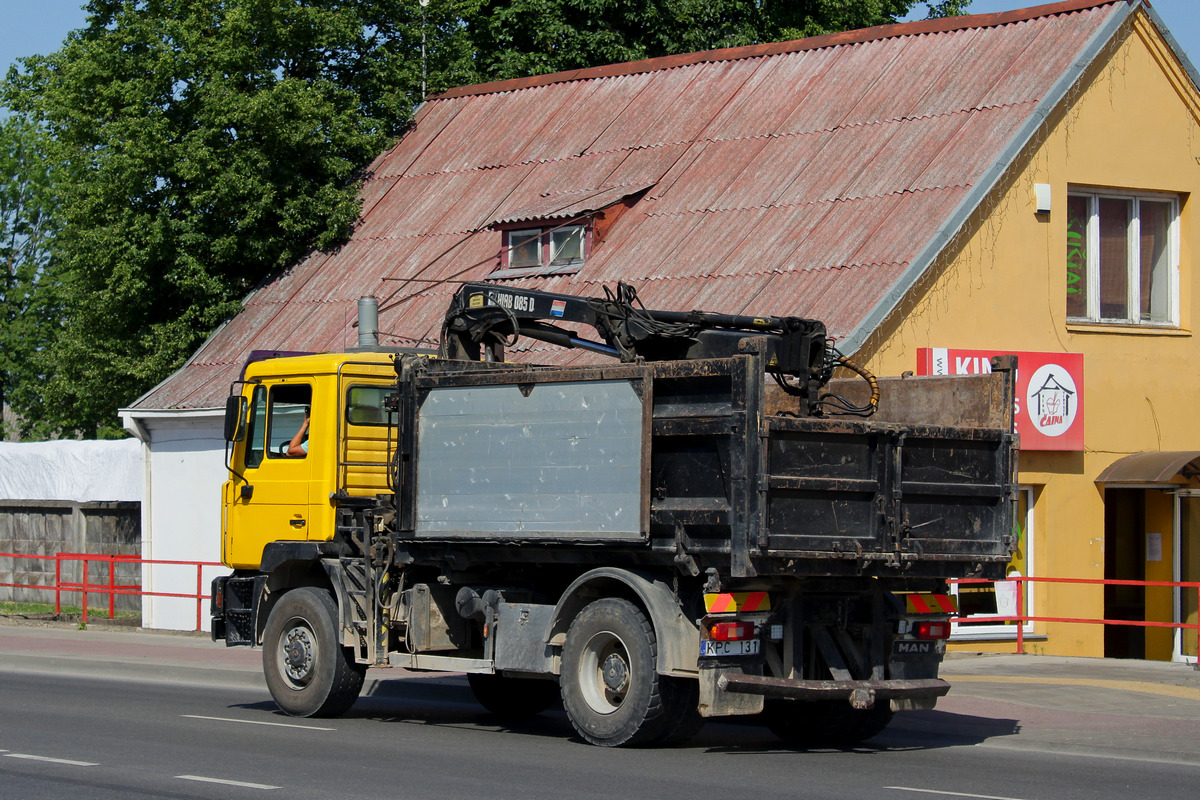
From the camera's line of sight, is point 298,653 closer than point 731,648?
No

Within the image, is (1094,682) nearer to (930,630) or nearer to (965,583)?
(965,583)

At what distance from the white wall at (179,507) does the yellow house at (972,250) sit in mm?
58

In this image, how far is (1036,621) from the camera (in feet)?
63.1

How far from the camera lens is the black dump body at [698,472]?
10.5 meters

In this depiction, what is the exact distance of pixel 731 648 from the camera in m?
10.6

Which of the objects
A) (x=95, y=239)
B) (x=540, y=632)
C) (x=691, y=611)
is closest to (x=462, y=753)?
(x=540, y=632)

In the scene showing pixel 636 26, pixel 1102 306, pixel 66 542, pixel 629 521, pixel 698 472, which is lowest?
pixel 66 542

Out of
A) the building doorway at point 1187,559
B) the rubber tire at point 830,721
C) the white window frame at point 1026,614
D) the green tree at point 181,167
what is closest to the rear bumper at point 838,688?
the rubber tire at point 830,721

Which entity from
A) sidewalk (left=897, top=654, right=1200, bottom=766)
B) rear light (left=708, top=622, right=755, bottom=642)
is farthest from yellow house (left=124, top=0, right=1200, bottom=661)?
rear light (left=708, top=622, right=755, bottom=642)

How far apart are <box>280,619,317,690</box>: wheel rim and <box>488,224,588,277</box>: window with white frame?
31.9ft

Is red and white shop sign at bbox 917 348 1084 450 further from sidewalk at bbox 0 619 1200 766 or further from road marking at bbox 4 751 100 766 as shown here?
road marking at bbox 4 751 100 766

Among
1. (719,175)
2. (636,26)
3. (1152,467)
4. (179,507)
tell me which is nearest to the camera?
(1152,467)

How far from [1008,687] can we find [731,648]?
17.0ft

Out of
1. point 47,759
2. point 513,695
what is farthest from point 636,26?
point 47,759
